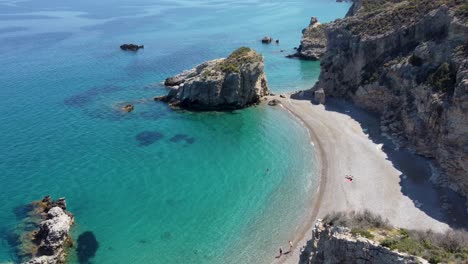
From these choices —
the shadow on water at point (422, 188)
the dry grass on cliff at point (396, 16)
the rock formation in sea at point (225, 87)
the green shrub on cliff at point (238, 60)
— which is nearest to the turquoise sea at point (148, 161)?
the rock formation in sea at point (225, 87)

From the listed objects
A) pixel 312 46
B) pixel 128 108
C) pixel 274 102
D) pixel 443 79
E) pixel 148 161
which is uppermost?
pixel 443 79

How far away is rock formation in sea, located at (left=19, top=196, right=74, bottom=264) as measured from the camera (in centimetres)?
3703

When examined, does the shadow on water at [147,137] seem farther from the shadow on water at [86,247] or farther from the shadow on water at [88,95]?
the shadow on water at [86,247]

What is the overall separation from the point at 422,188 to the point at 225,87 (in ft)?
123

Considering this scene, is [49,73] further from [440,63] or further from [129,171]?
[440,63]

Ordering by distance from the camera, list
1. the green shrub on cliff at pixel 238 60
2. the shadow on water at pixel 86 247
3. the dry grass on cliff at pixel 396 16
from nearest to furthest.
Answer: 1. the shadow on water at pixel 86 247
2. the dry grass on cliff at pixel 396 16
3. the green shrub on cliff at pixel 238 60

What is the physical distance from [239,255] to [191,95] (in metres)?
39.8

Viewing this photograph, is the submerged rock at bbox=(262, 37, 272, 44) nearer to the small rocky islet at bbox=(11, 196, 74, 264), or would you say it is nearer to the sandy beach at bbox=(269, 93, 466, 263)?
the sandy beach at bbox=(269, 93, 466, 263)

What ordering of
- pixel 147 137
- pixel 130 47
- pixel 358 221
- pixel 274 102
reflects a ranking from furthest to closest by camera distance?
pixel 130 47 < pixel 274 102 < pixel 147 137 < pixel 358 221

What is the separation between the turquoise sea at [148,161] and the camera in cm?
4038

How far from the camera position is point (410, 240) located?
2172 cm

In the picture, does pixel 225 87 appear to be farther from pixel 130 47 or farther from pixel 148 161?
pixel 130 47

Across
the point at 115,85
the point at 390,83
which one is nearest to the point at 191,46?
the point at 115,85

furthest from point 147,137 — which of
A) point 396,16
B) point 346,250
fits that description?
point 346,250
